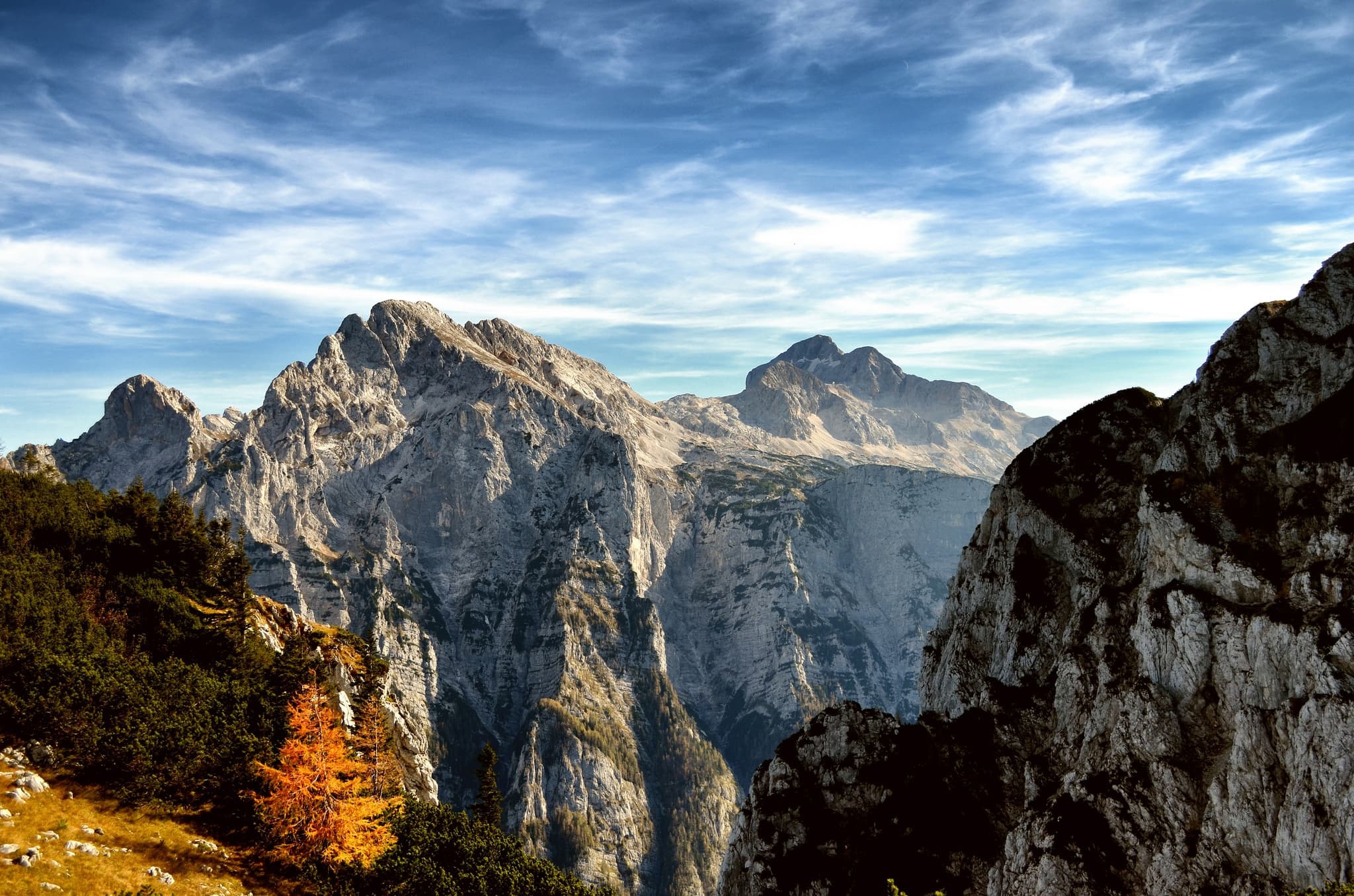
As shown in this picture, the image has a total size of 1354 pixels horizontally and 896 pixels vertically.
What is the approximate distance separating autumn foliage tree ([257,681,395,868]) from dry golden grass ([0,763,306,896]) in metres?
2.72

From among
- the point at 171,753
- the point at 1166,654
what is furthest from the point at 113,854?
the point at 1166,654

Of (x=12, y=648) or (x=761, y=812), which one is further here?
(x=761, y=812)

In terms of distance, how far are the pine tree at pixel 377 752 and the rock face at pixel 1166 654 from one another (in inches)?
1350

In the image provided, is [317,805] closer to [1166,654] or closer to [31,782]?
[31,782]

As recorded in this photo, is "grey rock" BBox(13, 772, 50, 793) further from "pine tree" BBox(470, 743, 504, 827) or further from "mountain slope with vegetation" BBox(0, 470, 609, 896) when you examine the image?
"pine tree" BBox(470, 743, 504, 827)

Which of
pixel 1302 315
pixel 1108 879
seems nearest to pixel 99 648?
pixel 1108 879

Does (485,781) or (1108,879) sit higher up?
(1108,879)

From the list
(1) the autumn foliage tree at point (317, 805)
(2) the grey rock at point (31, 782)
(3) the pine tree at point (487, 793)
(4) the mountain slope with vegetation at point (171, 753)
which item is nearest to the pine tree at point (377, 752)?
(4) the mountain slope with vegetation at point (171, 753)

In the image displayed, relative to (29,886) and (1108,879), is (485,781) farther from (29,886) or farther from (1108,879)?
(1108,879)

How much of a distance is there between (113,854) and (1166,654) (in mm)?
63956

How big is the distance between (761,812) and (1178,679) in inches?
1338

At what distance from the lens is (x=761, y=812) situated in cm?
7069

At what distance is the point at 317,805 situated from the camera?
6084cm

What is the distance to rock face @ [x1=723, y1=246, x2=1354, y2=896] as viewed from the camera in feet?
150
